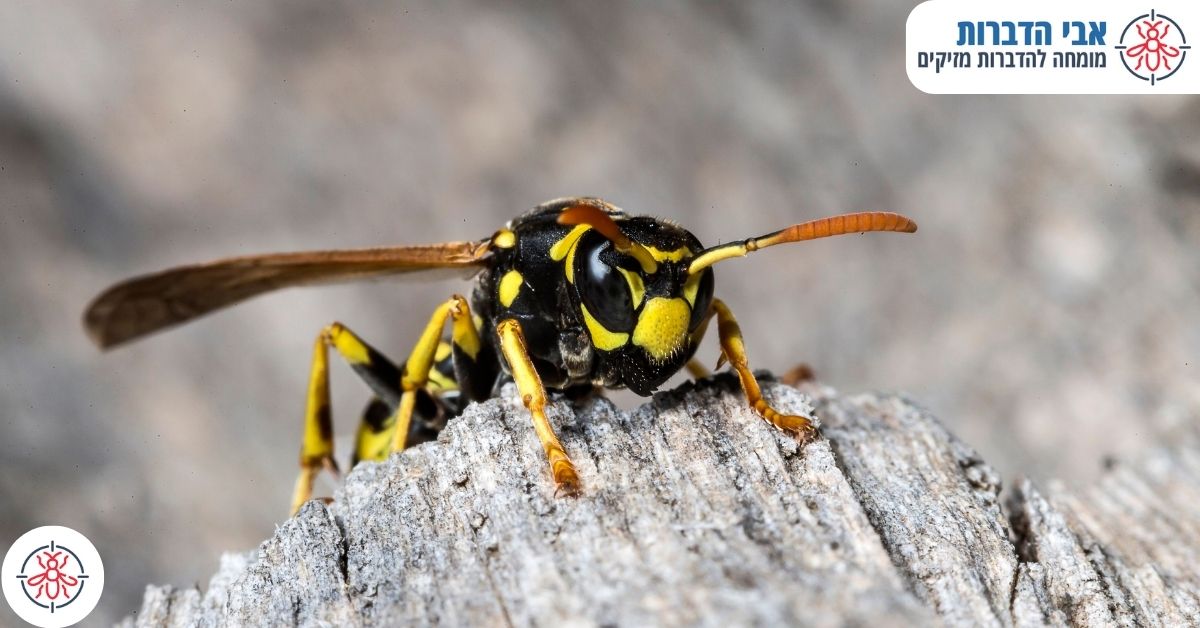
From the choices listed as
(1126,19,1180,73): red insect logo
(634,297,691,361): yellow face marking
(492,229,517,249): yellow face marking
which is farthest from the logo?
(492,229,517,249): yellow face marking

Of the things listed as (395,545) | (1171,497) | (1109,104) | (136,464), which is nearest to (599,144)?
(1109,104)

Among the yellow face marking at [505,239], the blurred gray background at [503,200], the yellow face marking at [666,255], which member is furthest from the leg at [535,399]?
the blurred gray background at [503,200]

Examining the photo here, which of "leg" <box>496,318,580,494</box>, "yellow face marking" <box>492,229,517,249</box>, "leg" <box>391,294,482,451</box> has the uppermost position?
"yellow face marking" <box>492,229,517,249</box>

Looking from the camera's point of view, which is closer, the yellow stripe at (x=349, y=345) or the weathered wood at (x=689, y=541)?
the weathered wood at (x=689, y=541)

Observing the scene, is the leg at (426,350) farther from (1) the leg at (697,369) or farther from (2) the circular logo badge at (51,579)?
(2) the circular logo badge at (51,579)

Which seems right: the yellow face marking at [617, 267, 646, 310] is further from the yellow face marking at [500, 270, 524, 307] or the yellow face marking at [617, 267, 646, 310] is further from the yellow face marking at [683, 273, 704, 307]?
the yellow face marking at [500, 270, 524, 307]

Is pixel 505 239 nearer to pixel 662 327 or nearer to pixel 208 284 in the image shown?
pixel 662 327

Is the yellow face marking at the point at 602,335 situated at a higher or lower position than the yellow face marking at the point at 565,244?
lower

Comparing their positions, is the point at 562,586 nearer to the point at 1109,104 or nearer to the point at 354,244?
the point at 1109,104
